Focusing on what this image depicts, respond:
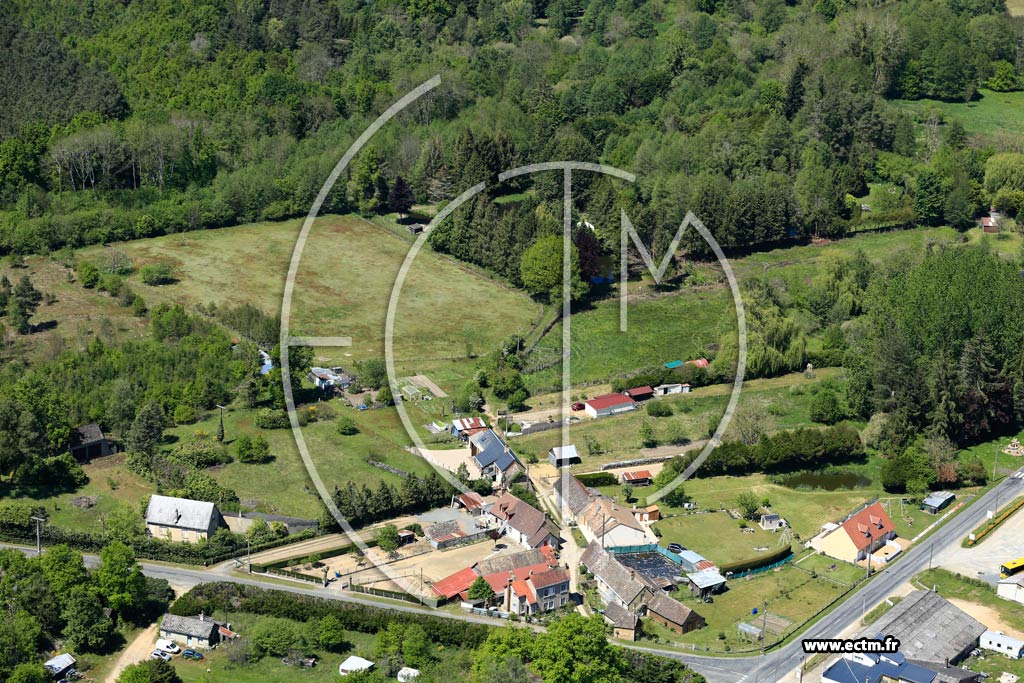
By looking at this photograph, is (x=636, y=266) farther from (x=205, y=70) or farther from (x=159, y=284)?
(x=205, y=70)

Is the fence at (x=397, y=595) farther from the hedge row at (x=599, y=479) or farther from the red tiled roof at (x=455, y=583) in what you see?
the hedge row at (x=599, y=479)

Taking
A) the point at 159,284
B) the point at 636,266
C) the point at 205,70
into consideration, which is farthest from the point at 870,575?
the point at 205,70

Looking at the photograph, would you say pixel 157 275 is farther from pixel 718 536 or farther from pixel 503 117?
pixel 718 536

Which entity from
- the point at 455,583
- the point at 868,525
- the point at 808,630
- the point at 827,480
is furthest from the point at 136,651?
the point at 827,480

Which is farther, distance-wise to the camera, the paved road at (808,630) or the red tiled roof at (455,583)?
the red tiled roof at (455,583)

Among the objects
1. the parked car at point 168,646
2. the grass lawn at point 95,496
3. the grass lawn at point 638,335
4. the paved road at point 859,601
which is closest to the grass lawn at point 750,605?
the paved road at point 859,601

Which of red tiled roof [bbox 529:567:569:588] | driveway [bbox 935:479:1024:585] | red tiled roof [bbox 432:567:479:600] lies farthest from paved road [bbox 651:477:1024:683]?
red tiled roof [bbox 432:567:479:600]
